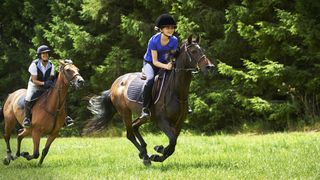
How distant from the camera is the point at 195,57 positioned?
10289 mm

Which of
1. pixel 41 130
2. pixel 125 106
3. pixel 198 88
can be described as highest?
pixel 125 106

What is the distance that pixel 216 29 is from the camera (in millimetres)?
23547

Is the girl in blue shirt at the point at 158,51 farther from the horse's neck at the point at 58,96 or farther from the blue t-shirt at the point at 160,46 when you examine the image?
the horse's neck at the point at 58,96

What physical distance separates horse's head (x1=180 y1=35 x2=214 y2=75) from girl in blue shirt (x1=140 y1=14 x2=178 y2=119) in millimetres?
422

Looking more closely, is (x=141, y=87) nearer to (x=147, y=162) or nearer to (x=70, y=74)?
(x=147, y=162)

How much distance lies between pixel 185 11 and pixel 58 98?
12.1 m

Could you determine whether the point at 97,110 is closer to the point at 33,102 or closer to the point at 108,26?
the point at 33,102

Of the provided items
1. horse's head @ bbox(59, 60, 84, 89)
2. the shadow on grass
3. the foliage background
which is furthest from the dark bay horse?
the foliage background

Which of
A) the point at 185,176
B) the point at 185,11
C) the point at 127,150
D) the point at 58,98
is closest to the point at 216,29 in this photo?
the point at 185,11

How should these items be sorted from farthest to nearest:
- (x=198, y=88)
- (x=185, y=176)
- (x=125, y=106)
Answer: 1. (x=198, y=88)
2. (x=125, y=106)
3. (x=185, y=176)

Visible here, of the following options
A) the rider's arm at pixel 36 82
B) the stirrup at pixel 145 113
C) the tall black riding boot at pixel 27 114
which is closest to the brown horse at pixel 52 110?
the tall black riding boot at pixel 27 114

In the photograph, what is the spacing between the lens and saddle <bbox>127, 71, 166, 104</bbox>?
10.9 metres

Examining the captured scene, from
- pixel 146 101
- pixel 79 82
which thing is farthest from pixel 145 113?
pixel 79 82

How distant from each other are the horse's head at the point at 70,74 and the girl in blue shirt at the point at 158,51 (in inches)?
76.0
